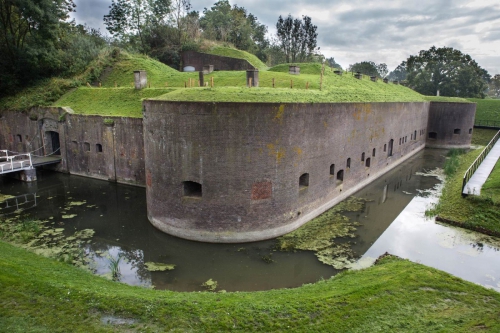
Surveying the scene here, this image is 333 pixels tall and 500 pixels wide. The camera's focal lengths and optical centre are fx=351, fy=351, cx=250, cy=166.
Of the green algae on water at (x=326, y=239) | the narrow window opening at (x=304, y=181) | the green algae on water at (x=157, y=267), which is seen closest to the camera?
the green algae on water at (x=157, y=267)

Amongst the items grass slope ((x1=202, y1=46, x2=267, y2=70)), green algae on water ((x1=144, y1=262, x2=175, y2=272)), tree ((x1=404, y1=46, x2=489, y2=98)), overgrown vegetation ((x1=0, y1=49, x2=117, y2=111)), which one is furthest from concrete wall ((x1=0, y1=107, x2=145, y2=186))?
tree ((x1=404, y1=46, x2=489, y2=98))

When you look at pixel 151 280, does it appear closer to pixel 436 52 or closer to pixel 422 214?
pixel 422 214

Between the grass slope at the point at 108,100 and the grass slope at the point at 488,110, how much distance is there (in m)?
34.2

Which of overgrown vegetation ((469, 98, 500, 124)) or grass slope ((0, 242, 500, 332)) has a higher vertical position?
overgrown vegetation ((469, 98, 500, 124))

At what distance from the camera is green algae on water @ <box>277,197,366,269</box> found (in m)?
10.3

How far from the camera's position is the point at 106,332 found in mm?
5516

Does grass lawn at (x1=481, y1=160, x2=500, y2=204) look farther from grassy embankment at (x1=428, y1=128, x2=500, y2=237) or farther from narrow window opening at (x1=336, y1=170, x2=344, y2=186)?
narrow window opening at (x1=336, y1=170, x2=344, y2=186)

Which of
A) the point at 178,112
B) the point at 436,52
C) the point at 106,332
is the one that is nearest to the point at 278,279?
the point at 106,332

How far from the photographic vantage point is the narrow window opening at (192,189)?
11092 millimetres

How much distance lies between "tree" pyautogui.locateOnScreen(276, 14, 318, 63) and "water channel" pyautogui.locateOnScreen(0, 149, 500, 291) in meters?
31.5

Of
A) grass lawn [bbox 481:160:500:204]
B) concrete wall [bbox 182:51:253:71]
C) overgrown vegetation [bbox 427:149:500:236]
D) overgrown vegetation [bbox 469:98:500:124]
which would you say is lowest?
overgrown vegetation [bbox 427:149:500:236]

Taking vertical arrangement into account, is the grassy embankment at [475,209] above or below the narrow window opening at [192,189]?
below

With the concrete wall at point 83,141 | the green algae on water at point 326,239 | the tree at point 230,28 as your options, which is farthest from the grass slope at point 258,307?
the tree at point 230,28

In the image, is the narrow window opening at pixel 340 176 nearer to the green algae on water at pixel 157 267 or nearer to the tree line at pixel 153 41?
the green algae on water at pixel 157 267
